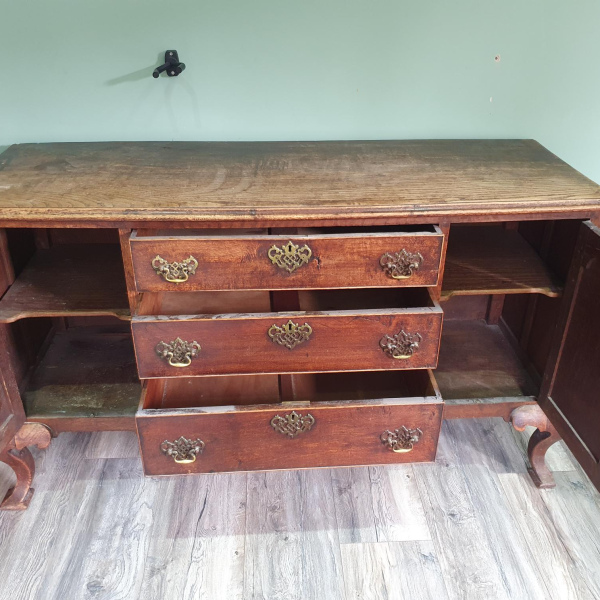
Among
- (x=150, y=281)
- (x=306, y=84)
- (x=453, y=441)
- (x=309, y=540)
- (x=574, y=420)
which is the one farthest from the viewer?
(x=453, y=441)

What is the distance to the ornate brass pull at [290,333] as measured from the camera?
1.39 metres

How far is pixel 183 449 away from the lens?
148cm

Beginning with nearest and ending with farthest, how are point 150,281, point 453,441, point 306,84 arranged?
point 150,281 → point 306,84 → point 453,441

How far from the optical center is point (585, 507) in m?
1.68

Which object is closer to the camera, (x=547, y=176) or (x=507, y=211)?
(x=507, y=211)

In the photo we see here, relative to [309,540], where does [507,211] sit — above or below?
above

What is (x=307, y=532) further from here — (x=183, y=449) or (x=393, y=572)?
(x=183, y=449)

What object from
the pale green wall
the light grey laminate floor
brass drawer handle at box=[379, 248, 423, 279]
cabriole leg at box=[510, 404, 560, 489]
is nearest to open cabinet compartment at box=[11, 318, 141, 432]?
the light grey laminate floor

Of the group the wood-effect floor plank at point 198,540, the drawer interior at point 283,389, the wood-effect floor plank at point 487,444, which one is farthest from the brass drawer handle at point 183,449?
the wood-effect floor plank at point 487,444

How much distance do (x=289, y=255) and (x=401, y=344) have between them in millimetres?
349

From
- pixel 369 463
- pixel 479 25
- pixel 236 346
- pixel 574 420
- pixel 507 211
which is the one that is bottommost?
pixel 369 463

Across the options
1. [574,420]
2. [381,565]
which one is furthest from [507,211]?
[381,565]

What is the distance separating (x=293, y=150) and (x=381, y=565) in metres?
1.10

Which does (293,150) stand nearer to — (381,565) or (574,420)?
(574,420)
